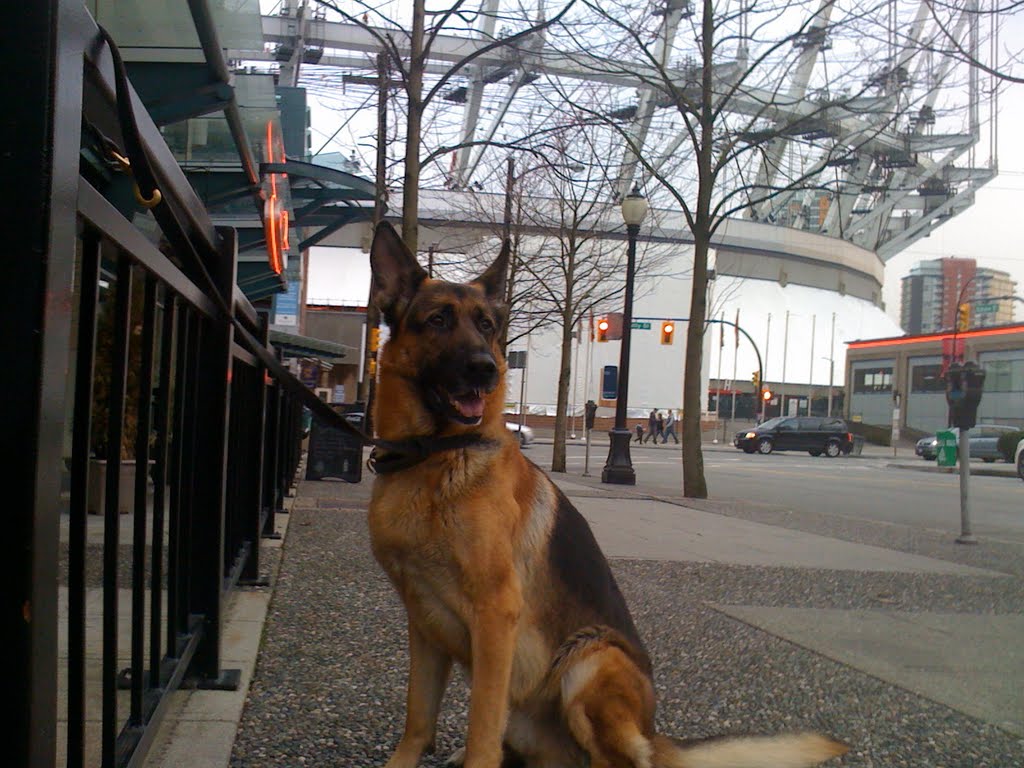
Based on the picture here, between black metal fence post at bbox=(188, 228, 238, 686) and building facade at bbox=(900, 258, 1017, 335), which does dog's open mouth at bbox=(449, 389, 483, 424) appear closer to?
black metal fence post at bbox=(188, 228, 238, 686)

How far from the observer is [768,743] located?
9.51ft

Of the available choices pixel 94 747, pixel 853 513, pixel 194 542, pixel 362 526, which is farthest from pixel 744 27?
pixel 94 747

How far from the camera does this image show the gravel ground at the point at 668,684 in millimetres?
3455

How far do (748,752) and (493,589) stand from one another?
0.98 metres

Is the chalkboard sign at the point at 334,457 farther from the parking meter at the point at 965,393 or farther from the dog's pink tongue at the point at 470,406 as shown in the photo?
the dog's pink tongue at the point at 470,406

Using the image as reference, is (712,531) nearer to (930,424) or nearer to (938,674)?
(938,674)

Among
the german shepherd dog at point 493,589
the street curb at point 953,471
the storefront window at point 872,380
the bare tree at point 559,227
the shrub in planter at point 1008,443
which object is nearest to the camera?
the german shepherd dog at point 493,589

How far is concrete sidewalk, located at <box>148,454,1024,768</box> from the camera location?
3475mm

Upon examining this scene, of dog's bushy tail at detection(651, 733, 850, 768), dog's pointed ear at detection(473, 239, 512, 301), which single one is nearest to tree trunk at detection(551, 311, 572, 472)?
dog's pointed ear at detection(473, 239, 512, 301)


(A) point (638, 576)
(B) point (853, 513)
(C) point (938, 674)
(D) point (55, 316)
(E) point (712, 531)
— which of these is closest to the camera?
(D) point (55, 316)

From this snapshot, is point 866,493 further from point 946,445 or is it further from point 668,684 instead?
point 668,684

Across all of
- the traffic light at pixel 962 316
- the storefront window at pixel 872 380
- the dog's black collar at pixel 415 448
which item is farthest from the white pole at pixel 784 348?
the dog's black collar at pixel 415 448

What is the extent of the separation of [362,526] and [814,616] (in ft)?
15.1

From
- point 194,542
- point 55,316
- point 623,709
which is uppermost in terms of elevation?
point 55,316
